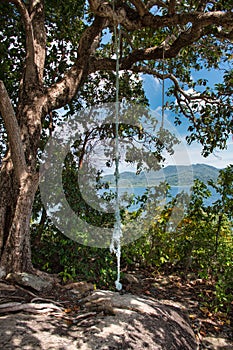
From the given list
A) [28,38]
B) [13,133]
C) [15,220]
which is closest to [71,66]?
[28,38]

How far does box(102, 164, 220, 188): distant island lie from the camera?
3.58 meters

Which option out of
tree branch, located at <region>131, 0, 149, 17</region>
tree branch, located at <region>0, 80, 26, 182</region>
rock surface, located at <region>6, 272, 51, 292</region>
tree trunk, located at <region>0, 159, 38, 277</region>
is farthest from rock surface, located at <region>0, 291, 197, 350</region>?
tree branch, located at <region>131, 0, 149, 17</region>

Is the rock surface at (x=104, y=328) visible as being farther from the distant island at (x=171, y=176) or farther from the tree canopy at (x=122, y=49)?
the tree canopy at (x=122, y=49)

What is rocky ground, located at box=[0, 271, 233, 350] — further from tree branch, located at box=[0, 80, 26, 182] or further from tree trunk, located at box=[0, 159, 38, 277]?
tree branch, located at box=[0, 80, 26, 182]

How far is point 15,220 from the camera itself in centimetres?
276

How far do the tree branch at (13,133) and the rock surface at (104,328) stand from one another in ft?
4.18

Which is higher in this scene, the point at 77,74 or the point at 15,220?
the point at 77,74

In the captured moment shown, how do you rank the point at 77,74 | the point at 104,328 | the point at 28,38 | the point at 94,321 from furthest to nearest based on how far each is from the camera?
the point at 77,74
the point at 28,38
the point at 94,321
the point at 104,328

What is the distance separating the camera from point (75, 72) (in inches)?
134

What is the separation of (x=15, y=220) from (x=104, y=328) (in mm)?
1355

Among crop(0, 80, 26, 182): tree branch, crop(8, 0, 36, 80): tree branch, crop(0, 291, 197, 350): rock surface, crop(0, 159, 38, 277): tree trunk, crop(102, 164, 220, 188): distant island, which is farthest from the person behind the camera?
crop(102, 164, 220, 188): distant island

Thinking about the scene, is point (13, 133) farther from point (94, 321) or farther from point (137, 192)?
point (137, 192)

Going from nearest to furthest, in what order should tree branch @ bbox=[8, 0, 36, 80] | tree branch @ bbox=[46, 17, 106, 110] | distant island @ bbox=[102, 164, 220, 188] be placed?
1. tree branch @ bbox=[8, 0, 36, 80]
2. tree branch @ bbox=[46, 17, 106, 110]
3. distant island @ bbox=[102, 164, 220, 188]

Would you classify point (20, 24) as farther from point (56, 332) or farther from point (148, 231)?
point (56, 332)
